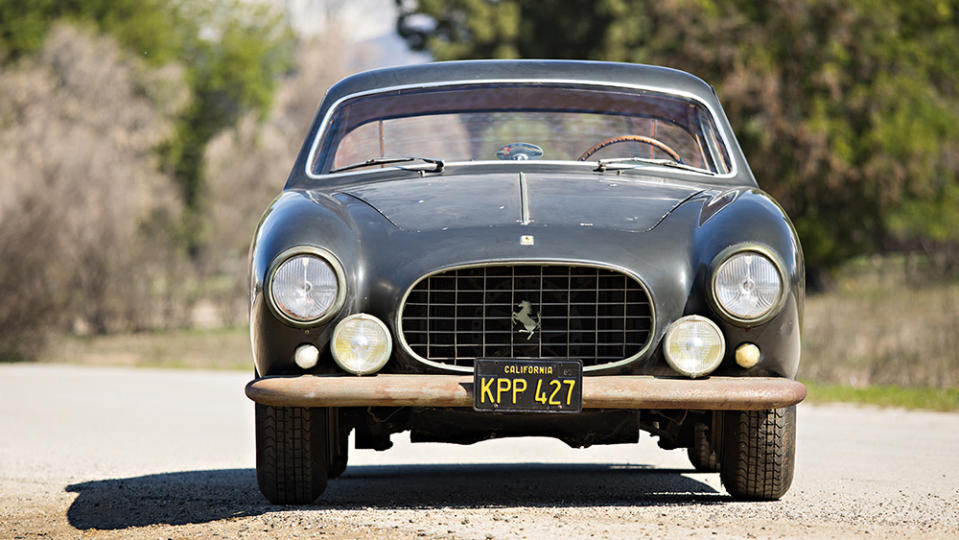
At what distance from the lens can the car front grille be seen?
4.50 meters

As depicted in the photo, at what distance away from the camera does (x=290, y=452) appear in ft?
15.7

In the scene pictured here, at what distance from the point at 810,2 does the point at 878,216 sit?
586 cm

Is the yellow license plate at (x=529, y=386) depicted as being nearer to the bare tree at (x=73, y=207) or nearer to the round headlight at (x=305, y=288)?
the round headlight at (x=305, y=288)

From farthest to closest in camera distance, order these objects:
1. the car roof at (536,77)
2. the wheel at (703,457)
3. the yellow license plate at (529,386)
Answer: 1. the wheel at (703,457)
2. the car roof at (536,77)
3. the yellow license plate at (529,386)

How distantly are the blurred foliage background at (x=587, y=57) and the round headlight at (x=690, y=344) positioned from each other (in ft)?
33.7

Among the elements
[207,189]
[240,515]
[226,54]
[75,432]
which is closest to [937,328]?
[75,432]

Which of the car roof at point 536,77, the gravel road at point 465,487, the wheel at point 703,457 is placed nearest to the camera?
the gravel road at point 465,487

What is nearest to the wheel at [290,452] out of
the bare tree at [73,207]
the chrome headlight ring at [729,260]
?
the chrome headlight ring at [729,260]

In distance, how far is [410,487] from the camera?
6066 mm

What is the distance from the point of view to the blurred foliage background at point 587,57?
2086cm

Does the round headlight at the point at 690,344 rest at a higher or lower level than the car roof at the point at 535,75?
lower

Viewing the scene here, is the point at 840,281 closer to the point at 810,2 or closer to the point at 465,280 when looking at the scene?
the point at 810,2

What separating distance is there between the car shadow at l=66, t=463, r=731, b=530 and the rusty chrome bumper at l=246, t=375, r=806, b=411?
59cm

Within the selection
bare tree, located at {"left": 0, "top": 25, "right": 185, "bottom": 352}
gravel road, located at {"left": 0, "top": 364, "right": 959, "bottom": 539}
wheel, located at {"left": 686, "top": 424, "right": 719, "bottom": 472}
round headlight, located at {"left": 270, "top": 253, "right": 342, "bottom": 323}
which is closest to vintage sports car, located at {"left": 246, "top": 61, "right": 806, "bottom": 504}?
round headlight, located at {"left": 270, "top": 253, "right": 342, "bottom": 323}
